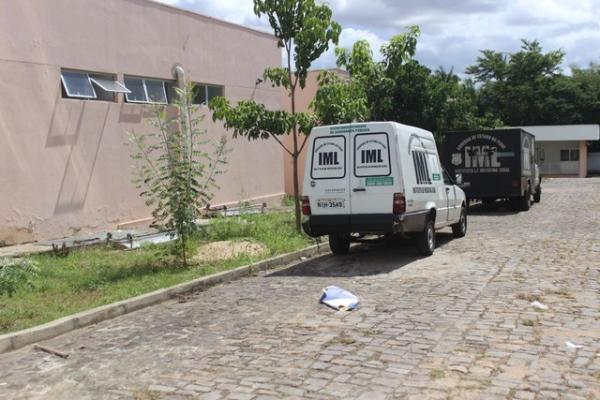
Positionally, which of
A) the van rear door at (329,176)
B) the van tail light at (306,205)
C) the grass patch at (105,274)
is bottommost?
the grass patch at (105,274)

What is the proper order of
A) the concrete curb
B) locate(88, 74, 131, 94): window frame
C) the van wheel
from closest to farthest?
the concrete curb < the van wheel < locate(88, 74, 131, 94): window frame

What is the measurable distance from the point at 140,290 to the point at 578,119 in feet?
191

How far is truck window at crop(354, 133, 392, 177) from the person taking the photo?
35.3 ft

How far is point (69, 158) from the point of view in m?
14.1

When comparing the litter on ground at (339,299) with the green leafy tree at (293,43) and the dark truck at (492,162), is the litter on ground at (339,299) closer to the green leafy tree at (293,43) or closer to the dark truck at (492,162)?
the green leafy tree at (293,43)

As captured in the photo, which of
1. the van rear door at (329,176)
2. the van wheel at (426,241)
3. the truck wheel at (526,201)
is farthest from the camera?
the truck wheel at (526,201)

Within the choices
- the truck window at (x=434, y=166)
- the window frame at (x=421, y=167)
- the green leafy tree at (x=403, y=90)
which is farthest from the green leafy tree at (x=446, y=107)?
the window frame at (x=421, y=167)

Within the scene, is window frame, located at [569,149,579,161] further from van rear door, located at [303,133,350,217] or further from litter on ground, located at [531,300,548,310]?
litter on ground, located at [531,300,548,310]

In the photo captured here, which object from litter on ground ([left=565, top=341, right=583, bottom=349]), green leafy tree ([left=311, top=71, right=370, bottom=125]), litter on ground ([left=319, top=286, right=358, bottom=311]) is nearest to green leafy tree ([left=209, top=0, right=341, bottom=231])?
green leafy tree ([left=311, top=71, right=370, bottom=125])

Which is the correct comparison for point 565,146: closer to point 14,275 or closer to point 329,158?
point 329,158

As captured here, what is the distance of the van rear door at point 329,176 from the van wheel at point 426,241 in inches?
59.7

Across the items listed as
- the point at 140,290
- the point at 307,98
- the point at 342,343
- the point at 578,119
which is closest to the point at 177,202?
the point at 140,290

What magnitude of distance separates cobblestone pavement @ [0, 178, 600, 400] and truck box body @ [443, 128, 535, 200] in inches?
422

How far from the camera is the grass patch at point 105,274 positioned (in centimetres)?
792
